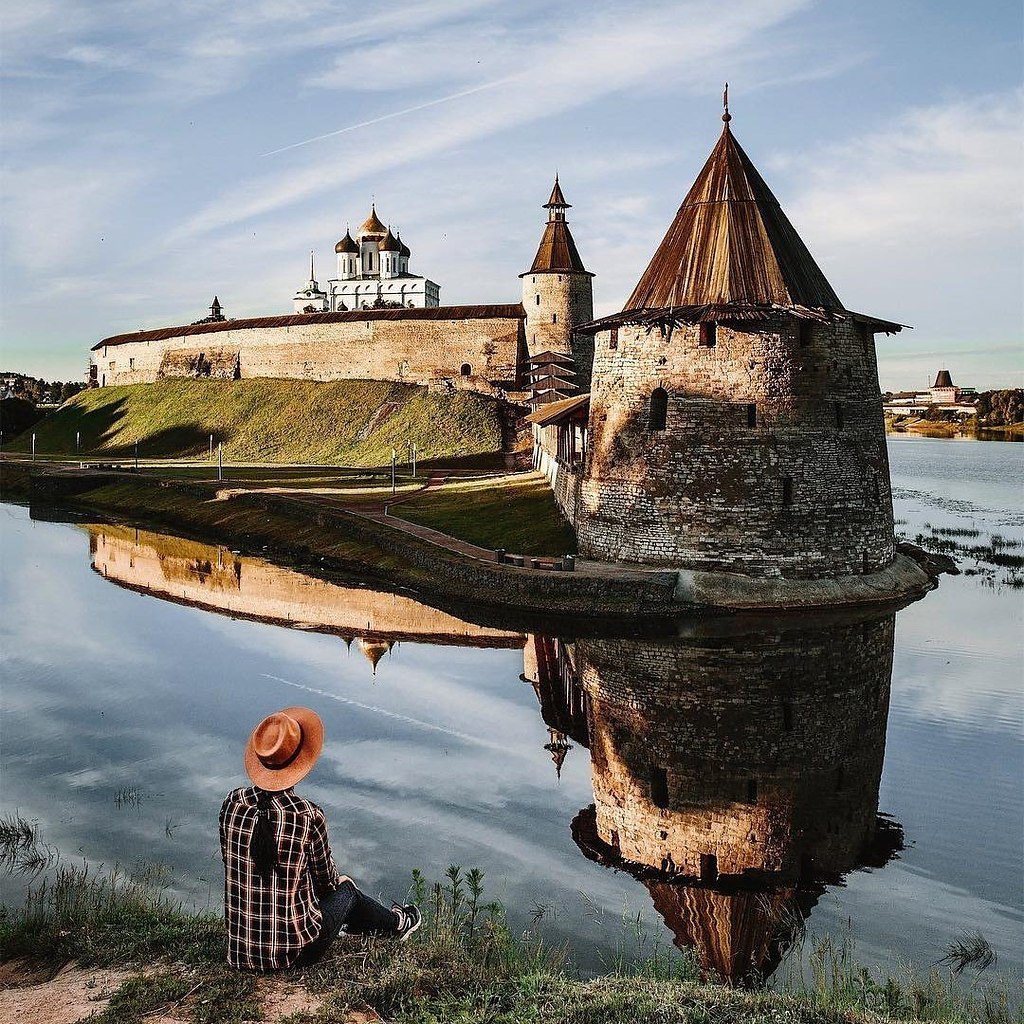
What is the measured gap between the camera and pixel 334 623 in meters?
20.0

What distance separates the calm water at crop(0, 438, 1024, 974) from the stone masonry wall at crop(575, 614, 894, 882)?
0.04m

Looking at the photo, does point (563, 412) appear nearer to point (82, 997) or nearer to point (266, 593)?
point (266, 593)

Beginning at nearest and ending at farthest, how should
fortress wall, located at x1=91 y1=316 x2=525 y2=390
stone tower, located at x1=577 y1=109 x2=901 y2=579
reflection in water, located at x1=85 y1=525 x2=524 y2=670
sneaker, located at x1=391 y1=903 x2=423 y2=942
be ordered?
sneaker, located at x1=391 y1=903 x2=423 y2=942 → reflection in water, located at x1=85 y1=525 x2=524 y2=670 → stone tower, located at x1=577 y1=109 x2=901 y2=579 → fortress wall, located at x1=91 y1=316 x2=525 y2=390

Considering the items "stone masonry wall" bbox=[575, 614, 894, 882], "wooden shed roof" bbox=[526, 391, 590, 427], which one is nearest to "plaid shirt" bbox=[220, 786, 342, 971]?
"stone masonry wall" bbox=[575, 614, 894, 882]

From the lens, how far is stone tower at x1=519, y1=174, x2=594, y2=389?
52.8 meters

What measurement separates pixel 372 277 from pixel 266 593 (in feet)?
222

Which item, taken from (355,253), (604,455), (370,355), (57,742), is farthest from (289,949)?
(355,253)

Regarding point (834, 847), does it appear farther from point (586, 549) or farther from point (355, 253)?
point (355, 253)

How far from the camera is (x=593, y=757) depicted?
1241 centimetres

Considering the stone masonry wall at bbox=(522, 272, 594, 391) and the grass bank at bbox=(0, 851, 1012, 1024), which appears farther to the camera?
the stone masonry wall at bbox=(522, 272, 594, 391)

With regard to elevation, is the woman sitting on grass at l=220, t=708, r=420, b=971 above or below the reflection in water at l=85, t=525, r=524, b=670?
above

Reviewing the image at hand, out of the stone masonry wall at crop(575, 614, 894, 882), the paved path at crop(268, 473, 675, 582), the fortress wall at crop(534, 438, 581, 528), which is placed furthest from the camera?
the fortress wall at crop(534, 438, 581, 528)

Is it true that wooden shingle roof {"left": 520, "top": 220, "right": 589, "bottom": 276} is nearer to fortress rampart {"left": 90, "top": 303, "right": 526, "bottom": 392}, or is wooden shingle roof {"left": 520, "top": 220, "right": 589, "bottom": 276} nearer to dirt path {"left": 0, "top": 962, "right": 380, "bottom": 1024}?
fortress rampart {"left": 90, "top": 303, "right": 526, "bottom": 392}

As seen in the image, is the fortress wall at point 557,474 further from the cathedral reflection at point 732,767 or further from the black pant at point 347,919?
the black pant at point 347,919
